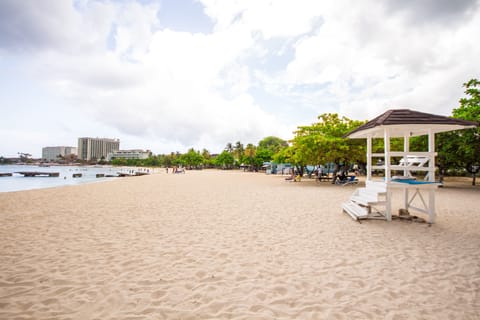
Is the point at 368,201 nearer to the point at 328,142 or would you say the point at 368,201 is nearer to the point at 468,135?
the point at 328,142

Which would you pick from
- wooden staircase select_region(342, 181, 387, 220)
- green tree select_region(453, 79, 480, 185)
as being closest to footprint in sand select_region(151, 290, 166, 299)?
wooden staircase select_region(342, 181, 387, 220)

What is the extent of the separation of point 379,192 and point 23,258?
8.72 meters

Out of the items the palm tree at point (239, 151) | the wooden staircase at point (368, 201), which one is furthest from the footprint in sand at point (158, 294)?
the palm tree at point (239, 151)

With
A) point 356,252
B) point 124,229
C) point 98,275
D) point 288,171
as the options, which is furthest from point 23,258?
point 288,171

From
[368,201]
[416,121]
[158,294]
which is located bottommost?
[158,294]

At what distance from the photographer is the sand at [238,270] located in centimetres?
299

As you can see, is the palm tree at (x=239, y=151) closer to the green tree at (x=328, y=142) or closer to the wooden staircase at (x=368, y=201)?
the green tree at (x=328, y=142)

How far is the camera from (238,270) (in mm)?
4070

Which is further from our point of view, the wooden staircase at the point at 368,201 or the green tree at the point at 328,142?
the green tree at the point at 328,142

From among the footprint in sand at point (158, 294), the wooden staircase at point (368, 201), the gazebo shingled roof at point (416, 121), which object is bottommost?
the footprint in sand at point (158, 294)

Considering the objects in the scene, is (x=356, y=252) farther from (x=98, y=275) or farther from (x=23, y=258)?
(x=23, y=258)

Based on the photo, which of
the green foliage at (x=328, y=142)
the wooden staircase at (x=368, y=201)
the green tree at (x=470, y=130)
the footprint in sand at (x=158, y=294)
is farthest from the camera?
the green foliage at (x=328, y=142)

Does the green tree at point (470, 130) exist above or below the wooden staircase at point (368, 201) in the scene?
above

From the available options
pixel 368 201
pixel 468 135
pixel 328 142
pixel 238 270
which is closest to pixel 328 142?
pixel 328 142
